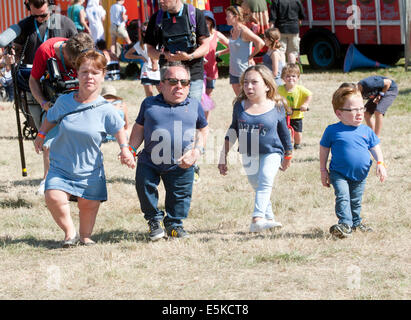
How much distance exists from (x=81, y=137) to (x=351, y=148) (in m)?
2.19

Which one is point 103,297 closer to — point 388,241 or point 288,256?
point 288,256

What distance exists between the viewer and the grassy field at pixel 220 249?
477 cm

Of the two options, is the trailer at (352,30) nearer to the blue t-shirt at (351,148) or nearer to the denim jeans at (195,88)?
the denim jeans at (195,88)

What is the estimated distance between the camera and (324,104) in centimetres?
1409

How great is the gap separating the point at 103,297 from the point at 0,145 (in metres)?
7.40

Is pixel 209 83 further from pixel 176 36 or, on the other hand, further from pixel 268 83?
pixel 268 83

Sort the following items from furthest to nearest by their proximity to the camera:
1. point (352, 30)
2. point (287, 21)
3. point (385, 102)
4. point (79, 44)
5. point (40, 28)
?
point (352, 30) → point (287, 21) → point (385, 102) → point (40, 28) → point (79, 44)

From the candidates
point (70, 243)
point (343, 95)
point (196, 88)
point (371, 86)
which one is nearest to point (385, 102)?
point (371, 86)

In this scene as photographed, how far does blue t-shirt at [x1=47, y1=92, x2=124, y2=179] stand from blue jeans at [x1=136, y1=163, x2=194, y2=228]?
41 cm

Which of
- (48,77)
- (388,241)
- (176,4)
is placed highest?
(176,4)

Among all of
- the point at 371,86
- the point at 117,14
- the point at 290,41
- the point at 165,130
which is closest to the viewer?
the point at 165,130

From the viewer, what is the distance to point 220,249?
5.71 meters

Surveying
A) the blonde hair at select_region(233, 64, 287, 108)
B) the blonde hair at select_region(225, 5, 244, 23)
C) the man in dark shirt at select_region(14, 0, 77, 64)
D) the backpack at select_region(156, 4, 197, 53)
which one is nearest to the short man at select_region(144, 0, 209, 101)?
the backpack at select_region(156, 4, 197, 53)

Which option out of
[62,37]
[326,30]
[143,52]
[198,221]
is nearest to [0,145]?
[143,52]
